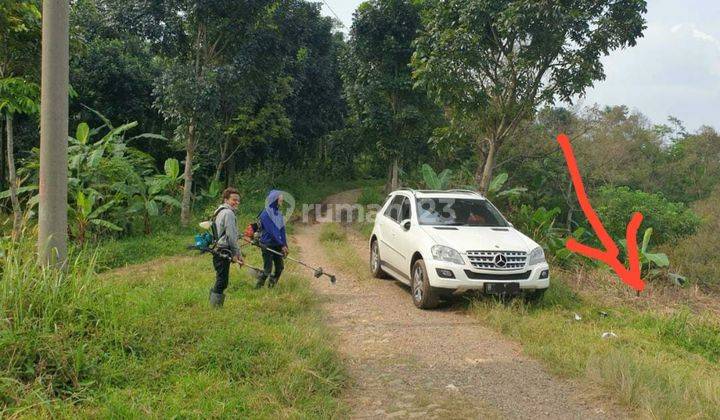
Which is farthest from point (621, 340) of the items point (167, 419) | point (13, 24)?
point (13, 24)

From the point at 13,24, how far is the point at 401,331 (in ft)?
25.0

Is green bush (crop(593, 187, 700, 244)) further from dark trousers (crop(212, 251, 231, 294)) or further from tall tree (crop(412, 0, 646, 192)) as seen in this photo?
dark trousers (crop(212, 251, 231, 294))

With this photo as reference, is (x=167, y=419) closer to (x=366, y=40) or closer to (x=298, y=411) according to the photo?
(x=298, y=411)

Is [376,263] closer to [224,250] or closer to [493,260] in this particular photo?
[493,260]

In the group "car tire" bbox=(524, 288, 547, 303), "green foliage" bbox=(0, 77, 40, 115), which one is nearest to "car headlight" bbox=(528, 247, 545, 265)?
"car tire" bbox=(524, 288, 547, 303)

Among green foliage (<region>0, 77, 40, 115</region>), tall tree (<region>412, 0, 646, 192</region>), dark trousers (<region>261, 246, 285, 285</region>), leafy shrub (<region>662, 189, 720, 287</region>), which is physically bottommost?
leafy shrub (<region>662, 189, 720, 287</region>)

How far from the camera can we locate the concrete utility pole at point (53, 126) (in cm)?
482

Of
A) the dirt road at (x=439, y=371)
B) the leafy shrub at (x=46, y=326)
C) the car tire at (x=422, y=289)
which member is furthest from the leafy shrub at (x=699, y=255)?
the leafy shrub at (x=46, y=326)

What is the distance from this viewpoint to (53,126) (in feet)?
16.0

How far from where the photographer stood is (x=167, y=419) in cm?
387

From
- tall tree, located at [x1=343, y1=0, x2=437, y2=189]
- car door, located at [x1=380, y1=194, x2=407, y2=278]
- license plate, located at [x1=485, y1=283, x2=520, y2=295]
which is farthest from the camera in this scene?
tall tree, located at [x1=343, y1=0, x2=437, y2=189]

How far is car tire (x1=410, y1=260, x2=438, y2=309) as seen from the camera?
25.3 feet

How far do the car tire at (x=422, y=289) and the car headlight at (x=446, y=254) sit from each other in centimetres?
27

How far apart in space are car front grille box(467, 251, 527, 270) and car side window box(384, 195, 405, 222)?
228cm
